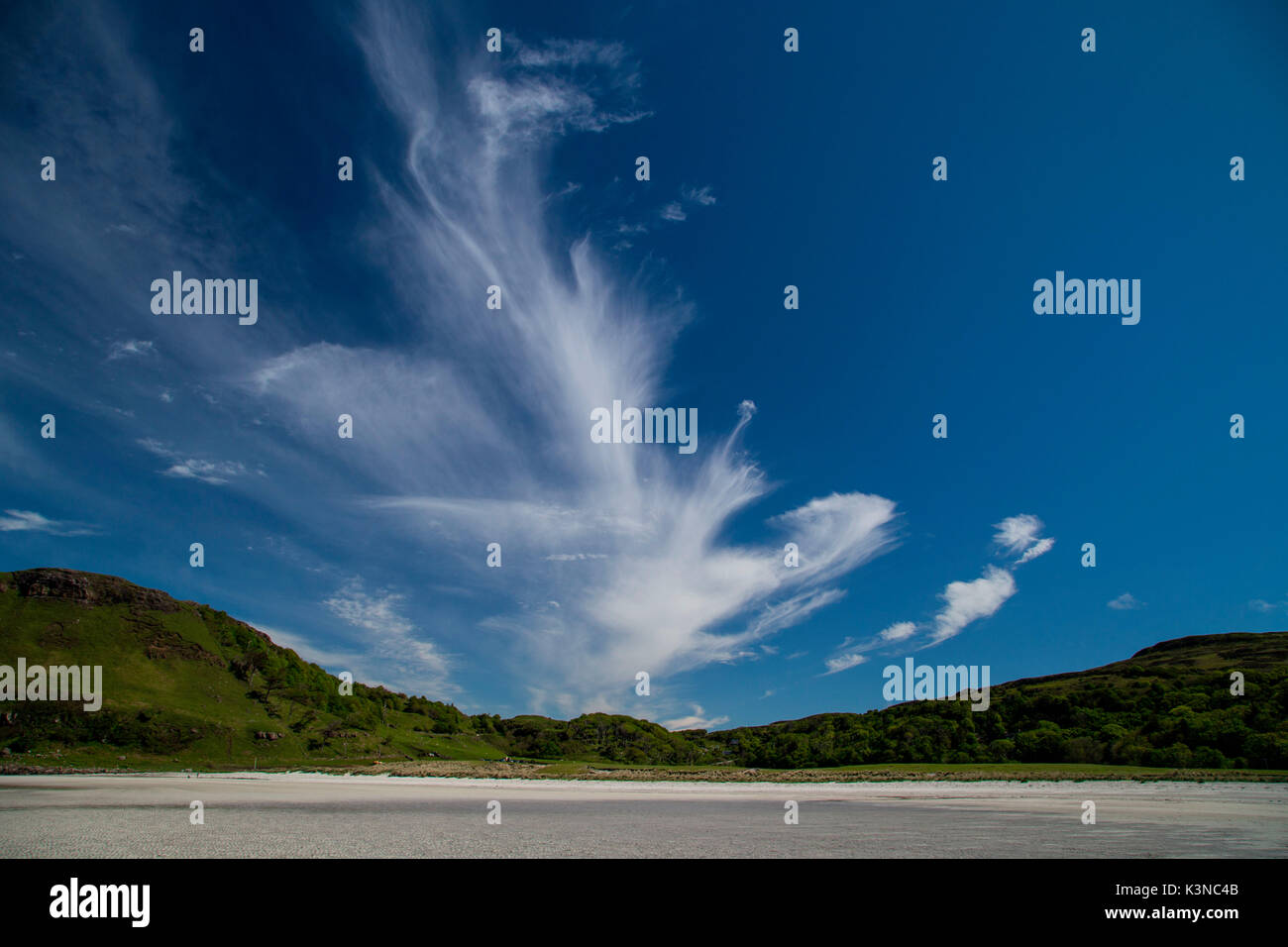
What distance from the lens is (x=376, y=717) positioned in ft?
650

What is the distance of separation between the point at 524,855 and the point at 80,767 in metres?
143

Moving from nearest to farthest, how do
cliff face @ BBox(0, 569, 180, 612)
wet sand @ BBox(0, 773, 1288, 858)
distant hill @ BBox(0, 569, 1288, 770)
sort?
wet sand @ BBox(0, 773, 1288, 858) < distant hill @ BBox(0, 569, 1288, 770) < cliff face @ BBox(0, 569, 180, 612)

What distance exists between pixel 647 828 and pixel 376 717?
679 ft

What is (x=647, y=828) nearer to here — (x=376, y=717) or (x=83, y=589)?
(x=376, y=717)

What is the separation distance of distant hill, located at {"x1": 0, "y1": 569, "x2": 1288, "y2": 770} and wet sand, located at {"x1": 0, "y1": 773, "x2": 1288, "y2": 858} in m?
56.7

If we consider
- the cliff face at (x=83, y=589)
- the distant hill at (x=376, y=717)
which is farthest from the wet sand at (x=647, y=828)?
the cliff face at (x=83, y=589)

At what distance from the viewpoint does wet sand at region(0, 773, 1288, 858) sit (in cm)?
1941

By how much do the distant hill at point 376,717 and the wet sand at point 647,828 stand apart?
56710 millimetres

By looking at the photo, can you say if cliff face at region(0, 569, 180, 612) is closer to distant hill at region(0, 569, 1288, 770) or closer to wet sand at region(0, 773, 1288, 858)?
distant hill at region(0, 569, 1288, 770)

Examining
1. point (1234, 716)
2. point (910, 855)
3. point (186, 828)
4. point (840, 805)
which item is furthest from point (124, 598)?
point (1234, 716)

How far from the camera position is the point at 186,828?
82.4ft

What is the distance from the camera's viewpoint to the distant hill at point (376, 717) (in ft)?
294

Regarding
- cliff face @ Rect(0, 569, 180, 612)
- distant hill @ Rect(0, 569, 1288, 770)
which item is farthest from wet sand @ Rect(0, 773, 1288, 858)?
cliff face @ Rect(0, 569, 180, 612)
